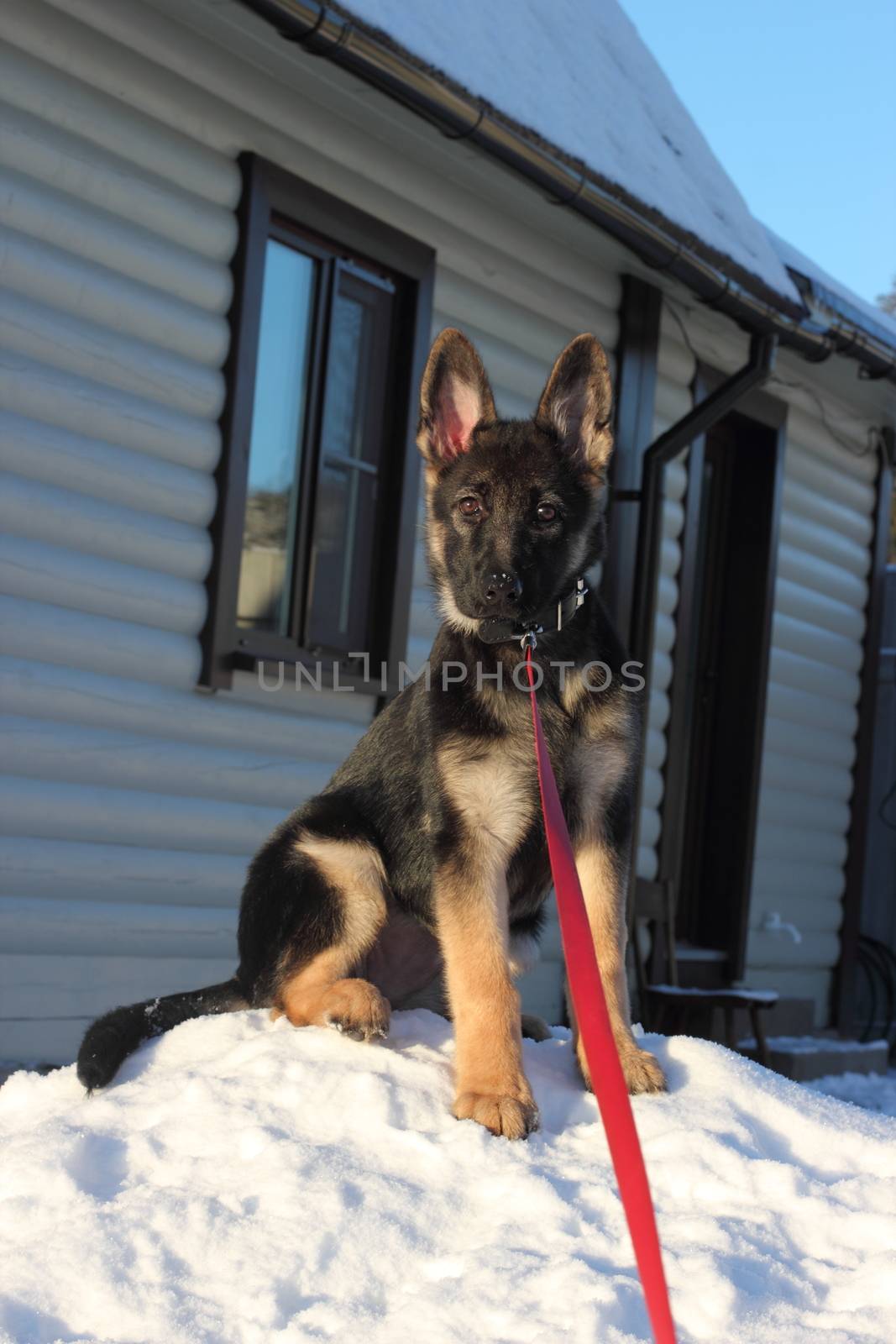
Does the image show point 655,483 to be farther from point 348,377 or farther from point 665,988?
point 665,988

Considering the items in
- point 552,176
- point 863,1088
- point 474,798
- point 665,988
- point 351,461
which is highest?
point 552,176

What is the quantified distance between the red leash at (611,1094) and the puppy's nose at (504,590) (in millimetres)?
770

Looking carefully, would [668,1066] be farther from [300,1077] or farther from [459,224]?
[459,224]

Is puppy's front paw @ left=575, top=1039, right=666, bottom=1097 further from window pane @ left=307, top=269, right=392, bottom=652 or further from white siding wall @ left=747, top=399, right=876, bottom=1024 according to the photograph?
white siding wall @ left=747, top=399, right=876, bottom=1024

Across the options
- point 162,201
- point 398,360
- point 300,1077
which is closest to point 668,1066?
point 300,1077

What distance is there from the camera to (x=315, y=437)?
6461 millimetres

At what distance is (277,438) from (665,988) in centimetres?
398

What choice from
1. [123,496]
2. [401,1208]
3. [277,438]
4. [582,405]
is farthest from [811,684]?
[401,1208]

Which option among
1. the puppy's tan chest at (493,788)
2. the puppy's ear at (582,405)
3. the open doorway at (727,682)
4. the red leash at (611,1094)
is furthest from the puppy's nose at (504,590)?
the open doorway at (727,682)

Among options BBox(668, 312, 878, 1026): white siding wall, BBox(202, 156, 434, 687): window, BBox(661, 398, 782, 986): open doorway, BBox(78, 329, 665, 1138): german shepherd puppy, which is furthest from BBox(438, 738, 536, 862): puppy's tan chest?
BBox(668, 312, 878, 1026): white siding wall

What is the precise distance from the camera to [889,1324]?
6.64 ft

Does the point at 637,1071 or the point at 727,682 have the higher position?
the point at 727,682

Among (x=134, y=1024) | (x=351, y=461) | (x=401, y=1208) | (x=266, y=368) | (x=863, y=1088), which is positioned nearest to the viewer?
(x=401, y=1208)

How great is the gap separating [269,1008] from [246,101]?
13.7 ft
